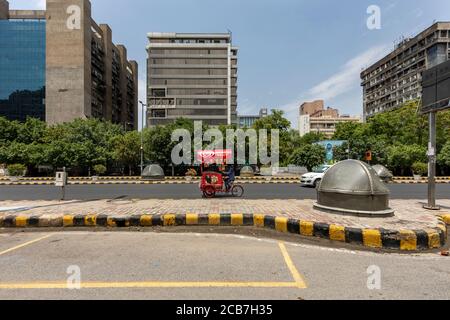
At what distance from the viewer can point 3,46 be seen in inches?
2547

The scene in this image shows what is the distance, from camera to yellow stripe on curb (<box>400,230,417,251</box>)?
519 cm

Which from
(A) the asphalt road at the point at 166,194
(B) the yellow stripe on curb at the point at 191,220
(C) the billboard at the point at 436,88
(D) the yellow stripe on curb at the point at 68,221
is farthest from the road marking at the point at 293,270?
(C) the billboard at the point at 436,88

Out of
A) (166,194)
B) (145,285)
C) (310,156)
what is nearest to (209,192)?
(166,194)

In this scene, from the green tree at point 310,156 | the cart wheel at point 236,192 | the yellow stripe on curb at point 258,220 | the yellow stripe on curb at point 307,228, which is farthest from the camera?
the green tree at point 310,156

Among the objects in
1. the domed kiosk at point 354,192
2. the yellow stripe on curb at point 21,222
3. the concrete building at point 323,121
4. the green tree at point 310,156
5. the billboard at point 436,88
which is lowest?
the yellow stripe on curb at point 21,222

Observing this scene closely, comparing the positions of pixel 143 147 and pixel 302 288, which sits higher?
pixel 143 147

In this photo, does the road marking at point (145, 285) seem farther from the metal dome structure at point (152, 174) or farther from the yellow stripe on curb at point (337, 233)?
the metal dome structure at point (152, 174)

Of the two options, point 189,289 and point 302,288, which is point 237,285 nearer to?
point 189,289

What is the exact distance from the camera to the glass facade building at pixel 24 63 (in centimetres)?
6419

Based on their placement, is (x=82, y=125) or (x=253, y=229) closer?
(x=253, y=229)

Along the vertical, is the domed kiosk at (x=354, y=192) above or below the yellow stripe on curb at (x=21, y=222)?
above

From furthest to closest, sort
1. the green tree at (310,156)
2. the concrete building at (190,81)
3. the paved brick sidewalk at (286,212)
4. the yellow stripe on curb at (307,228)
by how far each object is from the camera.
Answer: the concrete building at (190,81) → the green tree at (310,156) → the paved brick sidewalk at (286,212) → the yellow stripe on curb at (307,228)

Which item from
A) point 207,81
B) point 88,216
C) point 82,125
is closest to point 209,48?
point 207,81
